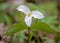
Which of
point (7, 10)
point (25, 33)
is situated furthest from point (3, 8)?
point (25, 33)

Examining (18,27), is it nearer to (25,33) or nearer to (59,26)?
(25,33)

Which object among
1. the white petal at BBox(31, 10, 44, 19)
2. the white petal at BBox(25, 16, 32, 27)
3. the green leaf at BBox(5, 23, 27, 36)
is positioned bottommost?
the green leaf at BBox(5, 23, 27, 36)

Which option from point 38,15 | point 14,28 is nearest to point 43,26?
point 38,15

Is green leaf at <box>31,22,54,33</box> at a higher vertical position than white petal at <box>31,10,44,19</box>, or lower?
lower

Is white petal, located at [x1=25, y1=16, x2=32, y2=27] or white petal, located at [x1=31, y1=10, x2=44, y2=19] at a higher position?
white petal, located at [x1=31, y1=10, x2=44, y2=19]

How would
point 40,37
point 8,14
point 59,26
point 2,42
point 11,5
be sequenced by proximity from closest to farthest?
point 2,42 → point 40,37 → point 59,26 → point 8,14 → point 11,5

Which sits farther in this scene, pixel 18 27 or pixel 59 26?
pixel 59 26

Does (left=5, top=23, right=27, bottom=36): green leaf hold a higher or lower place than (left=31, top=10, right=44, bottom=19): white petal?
lower

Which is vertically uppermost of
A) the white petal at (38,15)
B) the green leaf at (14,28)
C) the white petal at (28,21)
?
the white petal at (38,15)

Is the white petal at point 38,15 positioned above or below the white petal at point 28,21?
above

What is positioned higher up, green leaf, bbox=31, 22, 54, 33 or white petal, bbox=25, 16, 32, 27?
white petal, bbox=25, 16, 32, 27

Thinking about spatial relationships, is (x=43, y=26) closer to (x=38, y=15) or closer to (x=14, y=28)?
(x=38, y=15)
